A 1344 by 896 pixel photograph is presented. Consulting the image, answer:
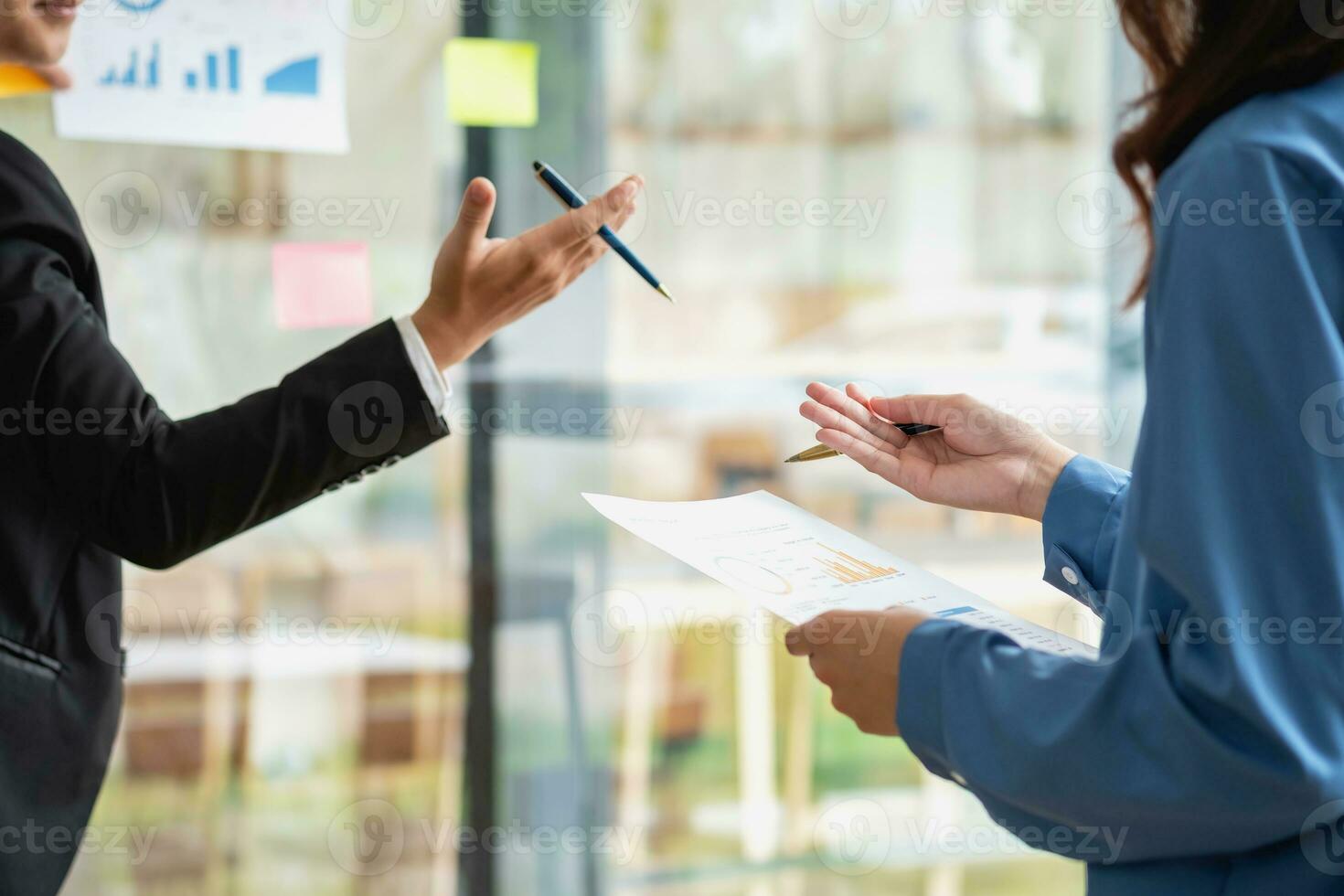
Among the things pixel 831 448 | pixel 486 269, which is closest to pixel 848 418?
pixel 831 448

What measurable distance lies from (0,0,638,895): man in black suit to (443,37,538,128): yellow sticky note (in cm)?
58

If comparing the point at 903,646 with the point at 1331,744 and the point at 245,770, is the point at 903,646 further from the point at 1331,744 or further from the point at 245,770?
the point at 245,770

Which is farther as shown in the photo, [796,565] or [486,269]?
[486,269]

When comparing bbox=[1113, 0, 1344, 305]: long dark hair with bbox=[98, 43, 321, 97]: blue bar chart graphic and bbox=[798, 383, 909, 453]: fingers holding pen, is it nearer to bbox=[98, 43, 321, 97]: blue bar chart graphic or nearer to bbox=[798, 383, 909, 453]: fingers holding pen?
bbox=[798, 383, 909, 453]: fingers holding pen

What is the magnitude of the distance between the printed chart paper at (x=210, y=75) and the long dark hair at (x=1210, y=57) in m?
1.06

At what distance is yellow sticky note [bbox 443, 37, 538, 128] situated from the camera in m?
1.50

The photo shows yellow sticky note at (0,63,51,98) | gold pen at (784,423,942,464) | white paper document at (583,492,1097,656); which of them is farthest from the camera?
yellow sticky note at (0,63,51,98)

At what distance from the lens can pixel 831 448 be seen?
40.8 inches

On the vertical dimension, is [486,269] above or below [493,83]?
below

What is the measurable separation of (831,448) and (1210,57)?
0.48 meters

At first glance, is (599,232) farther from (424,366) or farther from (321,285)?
(321,285)

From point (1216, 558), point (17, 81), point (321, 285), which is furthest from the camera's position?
point (321, 285)

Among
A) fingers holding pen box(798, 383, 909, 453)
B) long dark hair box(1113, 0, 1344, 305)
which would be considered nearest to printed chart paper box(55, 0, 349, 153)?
fingers holding pen box(798, 383, 909, 453)

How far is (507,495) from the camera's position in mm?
1575
